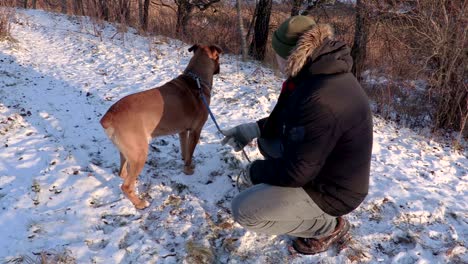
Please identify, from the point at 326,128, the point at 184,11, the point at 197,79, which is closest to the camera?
the point at 326,128

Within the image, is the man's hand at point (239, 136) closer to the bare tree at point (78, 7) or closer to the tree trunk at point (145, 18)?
the tree trunk at point (145, 18)

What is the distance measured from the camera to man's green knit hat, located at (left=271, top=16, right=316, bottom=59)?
247 cm

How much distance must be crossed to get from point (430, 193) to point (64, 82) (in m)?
6.33

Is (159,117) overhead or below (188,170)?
overhead

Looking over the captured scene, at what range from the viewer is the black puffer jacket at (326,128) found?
2.27 meters

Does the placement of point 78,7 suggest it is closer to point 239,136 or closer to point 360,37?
point 360,37

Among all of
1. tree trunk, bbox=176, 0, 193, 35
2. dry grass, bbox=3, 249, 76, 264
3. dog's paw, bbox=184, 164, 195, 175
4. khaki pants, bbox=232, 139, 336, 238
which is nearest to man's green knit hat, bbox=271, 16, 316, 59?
khaki pants, bbox=232, 139, 336, 238

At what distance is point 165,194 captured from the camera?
368 cm

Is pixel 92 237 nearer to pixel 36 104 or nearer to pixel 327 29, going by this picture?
pixel 327 29

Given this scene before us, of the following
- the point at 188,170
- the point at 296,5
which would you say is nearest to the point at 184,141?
the point at 188,170

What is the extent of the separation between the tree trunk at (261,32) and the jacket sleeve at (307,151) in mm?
8288

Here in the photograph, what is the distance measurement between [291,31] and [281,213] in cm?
139

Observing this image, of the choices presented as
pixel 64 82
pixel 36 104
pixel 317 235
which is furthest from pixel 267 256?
pixel 64 82

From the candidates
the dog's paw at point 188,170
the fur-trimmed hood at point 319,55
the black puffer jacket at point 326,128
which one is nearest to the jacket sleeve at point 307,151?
the black puffer jacket at point 326,128
